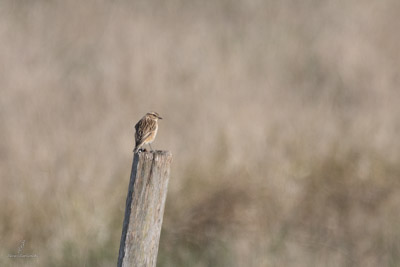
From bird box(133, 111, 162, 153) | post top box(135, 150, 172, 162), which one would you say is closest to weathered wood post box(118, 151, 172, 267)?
post top box(135, 150, 172, 162)

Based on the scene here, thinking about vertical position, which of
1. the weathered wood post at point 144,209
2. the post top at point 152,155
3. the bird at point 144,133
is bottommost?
the weathered wood post at point 144,209

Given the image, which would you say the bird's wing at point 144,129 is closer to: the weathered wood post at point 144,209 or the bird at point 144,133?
the bird at point 144,133

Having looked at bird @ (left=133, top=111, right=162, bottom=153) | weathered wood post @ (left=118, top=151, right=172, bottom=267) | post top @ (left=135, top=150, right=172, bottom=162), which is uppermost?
bird @ (left=133, top=111, right=162, bottom=153)

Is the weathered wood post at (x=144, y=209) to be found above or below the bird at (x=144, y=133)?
below

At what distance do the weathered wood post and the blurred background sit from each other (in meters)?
2.16

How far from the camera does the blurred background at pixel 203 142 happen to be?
599cm

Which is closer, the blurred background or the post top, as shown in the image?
the post top

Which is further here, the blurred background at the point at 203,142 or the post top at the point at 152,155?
the blurred background at the point at 203,142

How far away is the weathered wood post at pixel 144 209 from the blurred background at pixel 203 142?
2.16 meters

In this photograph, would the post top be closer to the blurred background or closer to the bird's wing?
the bird's wing

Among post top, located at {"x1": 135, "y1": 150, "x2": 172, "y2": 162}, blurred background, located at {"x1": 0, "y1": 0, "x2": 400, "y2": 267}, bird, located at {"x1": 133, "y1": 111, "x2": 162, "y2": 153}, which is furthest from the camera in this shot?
blurred background, located at {"x1": 0, "y1": 0, "x2": 400, "y2": 267}

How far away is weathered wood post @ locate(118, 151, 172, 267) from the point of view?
320 cm

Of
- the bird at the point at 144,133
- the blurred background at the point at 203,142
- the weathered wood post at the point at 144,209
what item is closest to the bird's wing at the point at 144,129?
the bird at the point at 144,133

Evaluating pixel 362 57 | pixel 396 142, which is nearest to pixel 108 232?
pixel 396 142
